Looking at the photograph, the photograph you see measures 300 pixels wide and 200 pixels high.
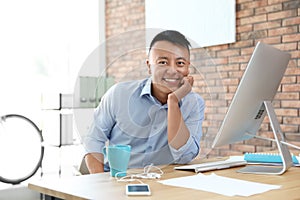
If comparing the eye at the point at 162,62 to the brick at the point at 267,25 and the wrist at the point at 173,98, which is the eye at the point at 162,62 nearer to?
the wrist at the point at 173,98

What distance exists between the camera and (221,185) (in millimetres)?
1471

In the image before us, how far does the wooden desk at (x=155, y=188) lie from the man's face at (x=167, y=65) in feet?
1.15

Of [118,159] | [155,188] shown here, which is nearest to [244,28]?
[118,159]

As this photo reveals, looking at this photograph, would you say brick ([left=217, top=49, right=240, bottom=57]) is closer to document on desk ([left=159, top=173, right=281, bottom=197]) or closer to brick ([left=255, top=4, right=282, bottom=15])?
brick ([left=255, top=4, right=282, bottom=15])

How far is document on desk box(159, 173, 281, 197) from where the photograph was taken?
1366 mm

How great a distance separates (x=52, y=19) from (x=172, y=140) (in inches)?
137

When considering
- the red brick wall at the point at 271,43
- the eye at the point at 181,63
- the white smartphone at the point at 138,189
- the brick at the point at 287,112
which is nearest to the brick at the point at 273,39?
the red brick wall at the point at 271,43

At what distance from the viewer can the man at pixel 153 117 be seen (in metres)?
1.82

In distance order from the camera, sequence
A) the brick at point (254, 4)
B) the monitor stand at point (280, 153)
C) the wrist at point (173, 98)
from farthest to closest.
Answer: the brick at point (254, 4) → the wrist at point (173, 98) → the monitor stand at point (280, 153)

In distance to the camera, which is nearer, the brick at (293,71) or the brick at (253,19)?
the brick at (293,71)

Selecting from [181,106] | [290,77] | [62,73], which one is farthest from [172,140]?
[62,73]

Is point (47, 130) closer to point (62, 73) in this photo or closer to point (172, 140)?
point (62, 73)

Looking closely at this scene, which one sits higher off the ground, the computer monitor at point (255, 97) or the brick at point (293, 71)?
the brick at point (293, 71)

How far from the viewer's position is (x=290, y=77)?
11.4 feet
